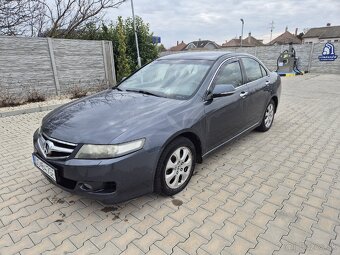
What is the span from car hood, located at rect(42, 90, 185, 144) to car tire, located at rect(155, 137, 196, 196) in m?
0.38

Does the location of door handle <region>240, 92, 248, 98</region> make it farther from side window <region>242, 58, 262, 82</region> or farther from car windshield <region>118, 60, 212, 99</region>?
car windshield <region>118, 60, 212, 99</region>

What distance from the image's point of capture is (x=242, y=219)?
252 centimetres

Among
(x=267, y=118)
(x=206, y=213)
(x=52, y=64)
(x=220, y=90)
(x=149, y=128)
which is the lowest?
(x=206, y=213)

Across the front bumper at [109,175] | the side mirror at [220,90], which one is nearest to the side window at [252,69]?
the side mirror at [220,90]

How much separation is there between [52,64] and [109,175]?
742cm

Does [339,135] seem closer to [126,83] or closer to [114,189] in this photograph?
[126,83]

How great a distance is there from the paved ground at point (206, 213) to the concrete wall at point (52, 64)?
15.3ft

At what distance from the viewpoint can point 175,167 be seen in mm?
2809

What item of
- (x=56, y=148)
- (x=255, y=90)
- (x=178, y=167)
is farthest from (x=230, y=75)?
(x=56, y=148)

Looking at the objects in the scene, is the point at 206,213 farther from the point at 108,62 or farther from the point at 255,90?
the point at 108,62

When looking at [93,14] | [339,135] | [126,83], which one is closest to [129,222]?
[126,83]

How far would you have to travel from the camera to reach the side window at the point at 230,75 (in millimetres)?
3374

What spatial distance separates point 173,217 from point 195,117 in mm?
1107

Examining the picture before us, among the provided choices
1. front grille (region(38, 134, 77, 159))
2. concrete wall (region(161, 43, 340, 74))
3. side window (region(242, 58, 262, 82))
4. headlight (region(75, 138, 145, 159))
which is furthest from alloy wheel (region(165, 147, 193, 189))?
concrete wall (region(161, 43, 340, 74))
